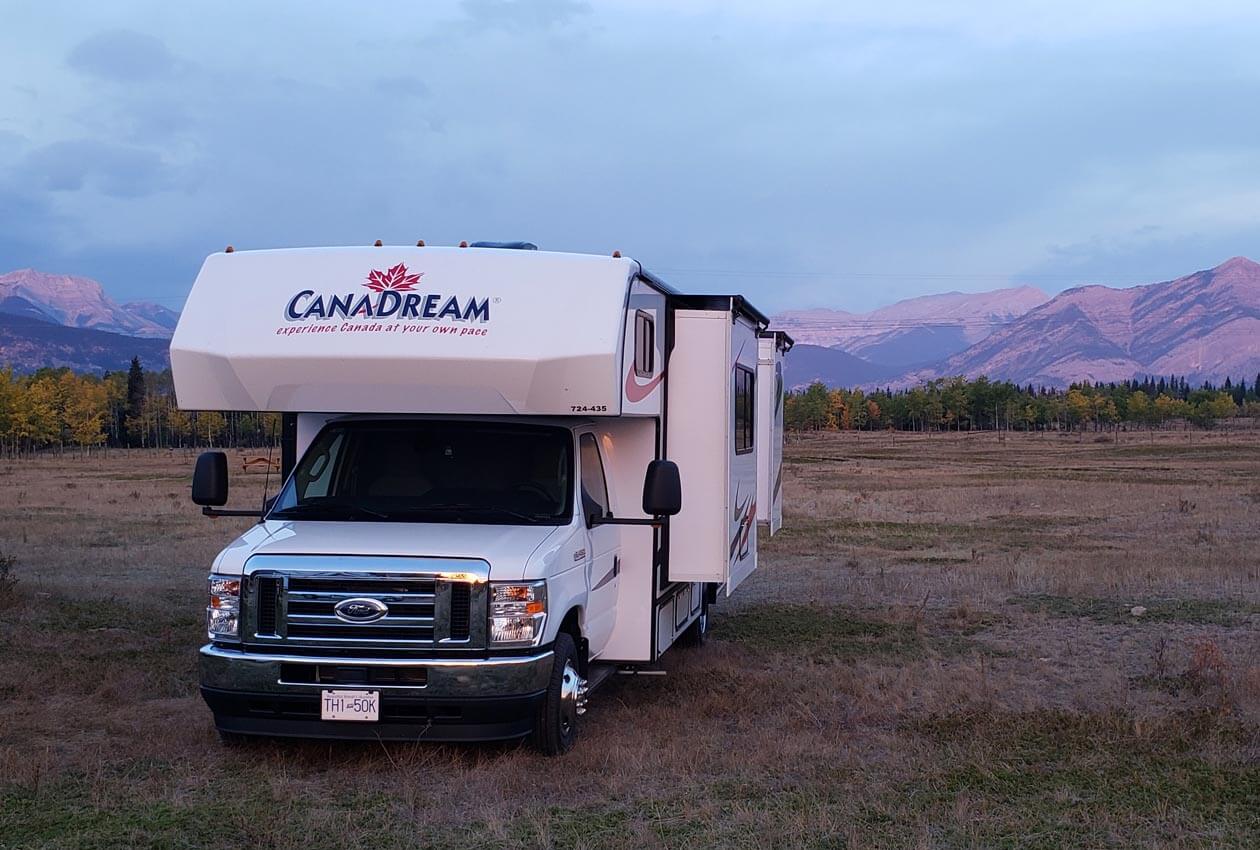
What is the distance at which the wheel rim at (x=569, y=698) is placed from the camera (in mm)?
7953

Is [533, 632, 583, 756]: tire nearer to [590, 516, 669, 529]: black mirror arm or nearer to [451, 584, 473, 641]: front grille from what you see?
[451, 584, 473, 641]: front grille

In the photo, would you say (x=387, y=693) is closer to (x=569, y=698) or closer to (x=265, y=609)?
(x=265, y=609)

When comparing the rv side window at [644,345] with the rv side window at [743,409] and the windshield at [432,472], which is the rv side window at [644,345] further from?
the rv side window at [743,409]

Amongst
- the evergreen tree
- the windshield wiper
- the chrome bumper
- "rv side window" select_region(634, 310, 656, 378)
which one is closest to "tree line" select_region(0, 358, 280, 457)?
the evergreen tree

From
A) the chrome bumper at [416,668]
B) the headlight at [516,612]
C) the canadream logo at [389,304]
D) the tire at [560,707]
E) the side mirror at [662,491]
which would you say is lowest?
the tire at [560,707]

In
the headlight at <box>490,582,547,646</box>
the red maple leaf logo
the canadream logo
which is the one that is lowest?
the headlight at <box>490,582,547,646</box>

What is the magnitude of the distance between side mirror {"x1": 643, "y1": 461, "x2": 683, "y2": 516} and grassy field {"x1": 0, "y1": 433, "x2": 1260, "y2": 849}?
1503mm

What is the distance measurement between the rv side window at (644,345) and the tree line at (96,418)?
50.1 m

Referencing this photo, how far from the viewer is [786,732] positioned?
874cm

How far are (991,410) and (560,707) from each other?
10859 cm

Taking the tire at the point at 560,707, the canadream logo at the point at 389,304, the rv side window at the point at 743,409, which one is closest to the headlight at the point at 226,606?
the canadream logo at the point at 389,304

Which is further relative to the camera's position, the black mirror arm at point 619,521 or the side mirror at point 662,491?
the black mirror arm at point 619,521

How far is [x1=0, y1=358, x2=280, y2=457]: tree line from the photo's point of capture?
72.1m

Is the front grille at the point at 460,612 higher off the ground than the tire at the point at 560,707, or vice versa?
the front grille at the point at 460,612
